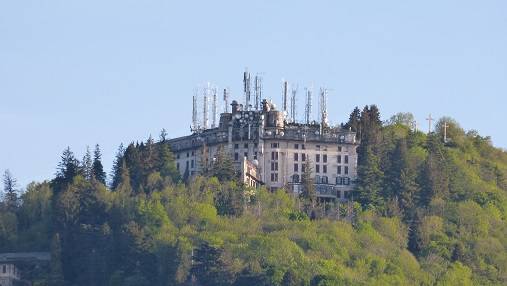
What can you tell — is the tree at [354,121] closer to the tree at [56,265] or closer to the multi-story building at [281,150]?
the multi-story building at [281,150]

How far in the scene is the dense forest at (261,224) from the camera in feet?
514

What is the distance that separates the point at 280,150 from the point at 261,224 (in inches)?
367

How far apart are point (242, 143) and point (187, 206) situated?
361 inches

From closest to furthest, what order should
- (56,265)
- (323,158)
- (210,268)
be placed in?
1. (210,268)
2. (56,265)
3. (323,158)

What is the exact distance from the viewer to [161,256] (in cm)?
15775

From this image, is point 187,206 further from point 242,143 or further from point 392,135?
point 392,135

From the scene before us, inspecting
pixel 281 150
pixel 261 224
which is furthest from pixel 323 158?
pixel 261 224

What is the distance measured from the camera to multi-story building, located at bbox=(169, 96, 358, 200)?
17000 centimetres

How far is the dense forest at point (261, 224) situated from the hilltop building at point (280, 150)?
1497 millimetres

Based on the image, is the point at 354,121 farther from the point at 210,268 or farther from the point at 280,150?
the point at 210,268

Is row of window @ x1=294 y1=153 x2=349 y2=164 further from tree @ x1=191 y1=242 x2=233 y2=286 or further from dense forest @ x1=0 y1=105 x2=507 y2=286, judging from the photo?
tree @ x1=191 y1=242 x2=233 y2=286

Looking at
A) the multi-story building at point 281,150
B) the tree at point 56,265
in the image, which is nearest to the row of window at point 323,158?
the multi-story building at point 281,150

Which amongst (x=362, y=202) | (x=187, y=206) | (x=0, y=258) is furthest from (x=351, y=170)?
(x=0, y=258)

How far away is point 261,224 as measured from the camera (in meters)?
162
